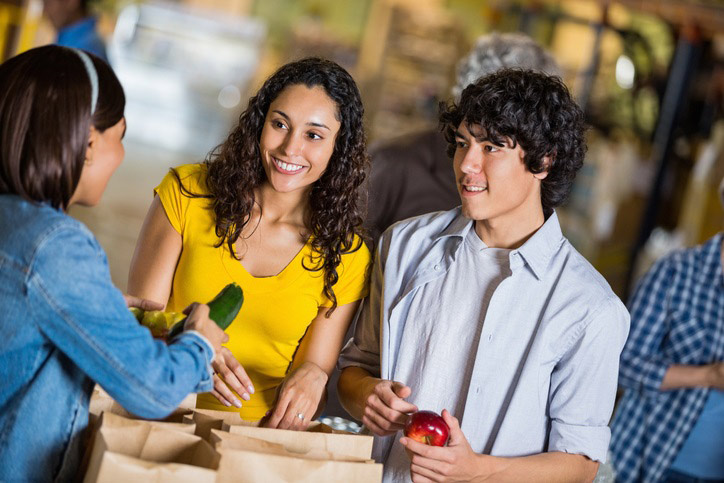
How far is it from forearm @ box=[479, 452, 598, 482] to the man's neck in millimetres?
554

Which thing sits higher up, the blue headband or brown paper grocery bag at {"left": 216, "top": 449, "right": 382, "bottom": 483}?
the blue headband

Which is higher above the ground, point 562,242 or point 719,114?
point 719,114

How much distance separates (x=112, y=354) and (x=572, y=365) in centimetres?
111

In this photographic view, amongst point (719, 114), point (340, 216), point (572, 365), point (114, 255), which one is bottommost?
point (114, 255)

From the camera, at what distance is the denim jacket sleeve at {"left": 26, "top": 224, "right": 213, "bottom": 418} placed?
5.03ft

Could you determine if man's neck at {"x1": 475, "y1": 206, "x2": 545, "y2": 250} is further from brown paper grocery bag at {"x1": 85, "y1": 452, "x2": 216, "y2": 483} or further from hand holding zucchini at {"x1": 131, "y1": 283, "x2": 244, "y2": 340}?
brown paper grocery bag at {"x1": 85, "y1": 452, "x2": 216, "y2": 483}

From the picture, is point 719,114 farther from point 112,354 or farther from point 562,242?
point 112,354

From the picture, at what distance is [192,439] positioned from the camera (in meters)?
1.73

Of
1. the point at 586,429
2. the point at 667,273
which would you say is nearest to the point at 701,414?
the point at 667,273

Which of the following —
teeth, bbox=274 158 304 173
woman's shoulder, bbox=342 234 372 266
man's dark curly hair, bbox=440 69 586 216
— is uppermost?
man's dark curly hair, bbox=440 69 586 216

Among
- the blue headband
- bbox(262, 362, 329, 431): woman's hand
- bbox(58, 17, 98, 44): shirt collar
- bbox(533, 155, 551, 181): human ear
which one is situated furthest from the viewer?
bbox(58, 17, 98, 44): shirt collar

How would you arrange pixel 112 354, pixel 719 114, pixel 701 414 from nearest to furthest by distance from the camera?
pixel 112 354 → pixel 701 414 → pixel 719 114

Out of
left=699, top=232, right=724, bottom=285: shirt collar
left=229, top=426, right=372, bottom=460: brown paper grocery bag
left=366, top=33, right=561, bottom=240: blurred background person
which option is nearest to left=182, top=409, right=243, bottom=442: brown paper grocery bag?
left=229, top=426, right=372, bottom=460: brown paper grocery bag

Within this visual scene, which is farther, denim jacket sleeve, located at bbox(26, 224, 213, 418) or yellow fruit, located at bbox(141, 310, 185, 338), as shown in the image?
yellow fruit, located at bbox(141, 310, 185, 338)
